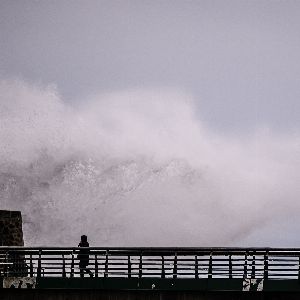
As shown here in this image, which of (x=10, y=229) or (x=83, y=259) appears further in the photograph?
(x=10, y=229)

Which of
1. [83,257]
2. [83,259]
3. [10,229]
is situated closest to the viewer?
[83,259]

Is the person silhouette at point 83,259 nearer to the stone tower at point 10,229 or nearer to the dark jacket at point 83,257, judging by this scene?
the dark jacket at point 83,257

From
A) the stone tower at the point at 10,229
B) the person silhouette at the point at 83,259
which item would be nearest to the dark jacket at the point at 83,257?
the person silhouette at the point at 83,259

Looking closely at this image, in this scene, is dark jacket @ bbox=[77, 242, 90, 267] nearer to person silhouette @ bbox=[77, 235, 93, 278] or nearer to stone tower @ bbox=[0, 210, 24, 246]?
person silhouette @ bbox=[77, 235, 93, 278]

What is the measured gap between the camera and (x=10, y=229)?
17.4m

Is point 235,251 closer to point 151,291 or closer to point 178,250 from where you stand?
point 178,250

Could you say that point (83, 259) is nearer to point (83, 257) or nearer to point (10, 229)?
point (83, 257)

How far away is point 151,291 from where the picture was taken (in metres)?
12.8

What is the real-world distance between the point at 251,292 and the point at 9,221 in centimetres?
1031

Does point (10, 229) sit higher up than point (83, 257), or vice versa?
Answer: point (10, 229)

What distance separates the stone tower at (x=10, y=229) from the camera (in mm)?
17125

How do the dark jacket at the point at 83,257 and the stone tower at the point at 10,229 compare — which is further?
the stone tower at the point at 10,229

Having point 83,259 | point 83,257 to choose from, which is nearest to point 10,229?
point 83,257

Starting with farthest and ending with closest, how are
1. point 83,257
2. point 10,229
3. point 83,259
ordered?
point 10,229 → point 83,257 → point 83,259
